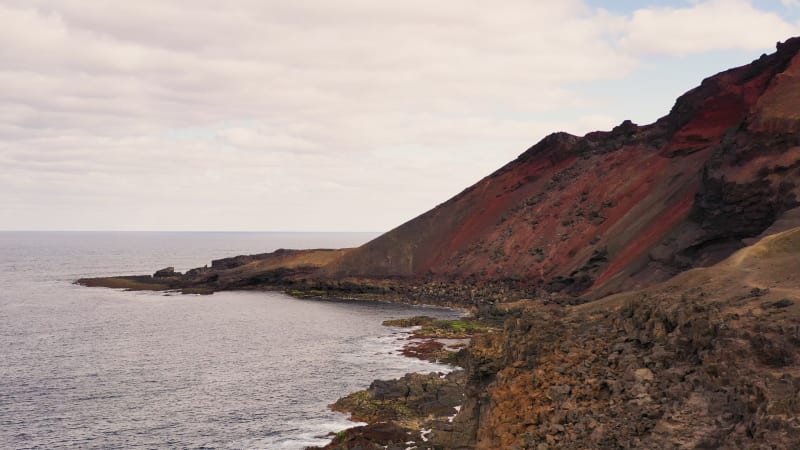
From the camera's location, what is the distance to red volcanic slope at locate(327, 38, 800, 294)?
65312mm

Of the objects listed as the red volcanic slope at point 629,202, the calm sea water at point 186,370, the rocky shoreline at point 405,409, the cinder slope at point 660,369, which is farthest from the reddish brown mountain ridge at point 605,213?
the cinder slope at point 660,369

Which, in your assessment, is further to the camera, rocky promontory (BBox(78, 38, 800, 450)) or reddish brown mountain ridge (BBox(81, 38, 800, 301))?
reddish brown mountain ridge (BBox(81, 38, 800, 301))

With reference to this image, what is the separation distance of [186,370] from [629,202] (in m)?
80.8

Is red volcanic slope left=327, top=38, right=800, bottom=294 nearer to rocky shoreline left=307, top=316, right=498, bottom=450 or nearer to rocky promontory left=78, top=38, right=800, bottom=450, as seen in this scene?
rocky promontory left=78, top=38, right=800, bottom=450

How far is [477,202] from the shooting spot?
147 m

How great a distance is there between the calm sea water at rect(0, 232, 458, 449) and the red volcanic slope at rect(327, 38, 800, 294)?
2357cm

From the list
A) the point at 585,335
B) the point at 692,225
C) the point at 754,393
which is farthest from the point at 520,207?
the point at 754,393

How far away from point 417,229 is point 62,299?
75.4 meters

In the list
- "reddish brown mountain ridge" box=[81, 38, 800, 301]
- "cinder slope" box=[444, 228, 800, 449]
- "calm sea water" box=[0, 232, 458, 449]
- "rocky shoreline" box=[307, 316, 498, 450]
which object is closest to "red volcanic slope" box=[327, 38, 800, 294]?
"reddish brown mountain ridge" box=[81, 38, 800, 301]

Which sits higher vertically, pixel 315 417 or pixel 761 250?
pixel 761 250

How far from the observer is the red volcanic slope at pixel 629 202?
214ft

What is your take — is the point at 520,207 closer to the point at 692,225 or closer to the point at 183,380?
the point at 692,225

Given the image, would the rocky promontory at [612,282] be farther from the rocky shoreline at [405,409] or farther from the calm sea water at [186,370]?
the calm sea water at [186,370]

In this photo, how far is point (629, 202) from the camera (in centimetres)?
11169
